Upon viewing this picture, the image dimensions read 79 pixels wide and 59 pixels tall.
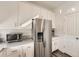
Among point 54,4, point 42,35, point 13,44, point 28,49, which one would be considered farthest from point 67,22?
point 13,44

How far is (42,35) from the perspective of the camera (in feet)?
5.09

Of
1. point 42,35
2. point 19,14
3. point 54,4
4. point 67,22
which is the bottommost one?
point 42,35

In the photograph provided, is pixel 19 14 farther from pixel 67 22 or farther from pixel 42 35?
pixel 67 22

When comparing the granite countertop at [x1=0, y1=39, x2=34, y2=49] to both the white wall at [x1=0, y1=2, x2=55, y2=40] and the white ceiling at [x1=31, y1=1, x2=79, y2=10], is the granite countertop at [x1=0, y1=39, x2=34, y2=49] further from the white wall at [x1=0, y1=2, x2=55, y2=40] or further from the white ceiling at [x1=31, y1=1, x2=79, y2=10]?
the white ceiling at [x1=31, y1=1, x2=79, y2=10]

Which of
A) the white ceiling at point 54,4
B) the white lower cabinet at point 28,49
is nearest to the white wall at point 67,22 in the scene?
the white ceiling at point 54,4

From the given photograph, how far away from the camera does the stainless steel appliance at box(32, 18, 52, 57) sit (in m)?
1.52

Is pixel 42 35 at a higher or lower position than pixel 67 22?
lower

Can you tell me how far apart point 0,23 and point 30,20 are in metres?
0.48

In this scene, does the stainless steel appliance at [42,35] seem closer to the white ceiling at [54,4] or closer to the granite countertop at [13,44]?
A: the granite countertop at [13,44]

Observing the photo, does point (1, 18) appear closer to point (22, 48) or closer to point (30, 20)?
point (30, 20)

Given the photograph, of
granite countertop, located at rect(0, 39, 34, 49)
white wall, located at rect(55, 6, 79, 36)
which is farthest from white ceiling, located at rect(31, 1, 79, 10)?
granite countertop, located at rect(0, 39, 34, 49)

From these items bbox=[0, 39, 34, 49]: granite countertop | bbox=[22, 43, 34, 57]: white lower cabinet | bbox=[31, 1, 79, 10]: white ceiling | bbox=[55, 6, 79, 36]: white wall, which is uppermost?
bbox=[31, 1, 79, 10]: white ceiling

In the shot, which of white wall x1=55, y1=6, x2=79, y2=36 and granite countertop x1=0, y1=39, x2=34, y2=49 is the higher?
white wall x1=55, y1=6, x2=79, y2=36

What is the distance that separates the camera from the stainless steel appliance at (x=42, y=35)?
4.99ft
